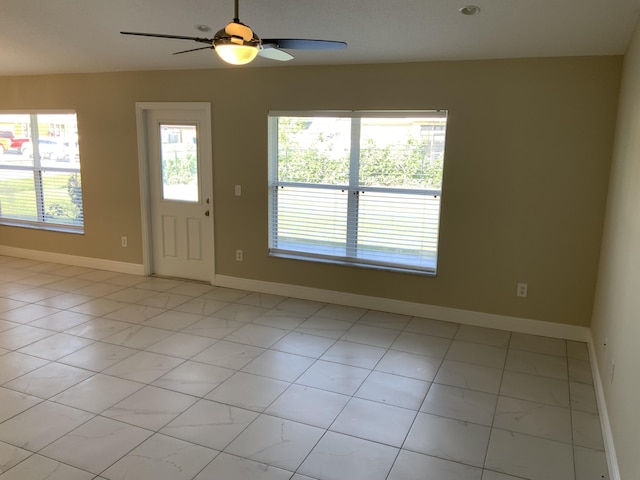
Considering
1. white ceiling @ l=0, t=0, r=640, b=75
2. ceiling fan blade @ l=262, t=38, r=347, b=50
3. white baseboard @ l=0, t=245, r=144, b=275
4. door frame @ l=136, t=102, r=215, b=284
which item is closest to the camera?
ceiling fan blade @ l=262, t=38, r=347, b=50

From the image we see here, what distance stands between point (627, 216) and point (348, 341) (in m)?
2.21

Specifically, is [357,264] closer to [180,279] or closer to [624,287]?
[180,279]

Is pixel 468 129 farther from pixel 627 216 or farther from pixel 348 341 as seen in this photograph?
pixel 348 341

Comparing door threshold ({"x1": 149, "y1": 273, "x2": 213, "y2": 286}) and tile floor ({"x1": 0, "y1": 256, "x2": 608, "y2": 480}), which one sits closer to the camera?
tile floor ({"x1": 0, "y1": 256, "x2": 608, "y2": 480})

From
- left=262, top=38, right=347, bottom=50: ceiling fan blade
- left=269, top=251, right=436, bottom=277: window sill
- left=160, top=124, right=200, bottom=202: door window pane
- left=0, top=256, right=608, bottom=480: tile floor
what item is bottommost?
left=0, top=256, right=608, bottom=480: tile floor

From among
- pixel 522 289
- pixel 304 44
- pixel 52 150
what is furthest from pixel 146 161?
pixel 522 289

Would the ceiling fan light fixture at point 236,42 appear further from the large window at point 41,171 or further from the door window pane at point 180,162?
the large window at point 41,171

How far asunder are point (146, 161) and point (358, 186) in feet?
8.40

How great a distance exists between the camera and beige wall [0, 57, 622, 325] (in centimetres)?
392

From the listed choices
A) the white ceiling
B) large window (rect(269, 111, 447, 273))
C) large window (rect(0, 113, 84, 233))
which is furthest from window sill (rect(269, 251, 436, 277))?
large window (rect(0, 113, 84, 233))

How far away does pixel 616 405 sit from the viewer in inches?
101

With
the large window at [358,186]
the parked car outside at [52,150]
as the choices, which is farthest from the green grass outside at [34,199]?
the large window at [358,186]

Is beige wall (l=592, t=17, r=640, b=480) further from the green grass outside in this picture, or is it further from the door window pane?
the green grass outside

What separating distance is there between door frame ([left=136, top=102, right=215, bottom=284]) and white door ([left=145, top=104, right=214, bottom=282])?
2cm
